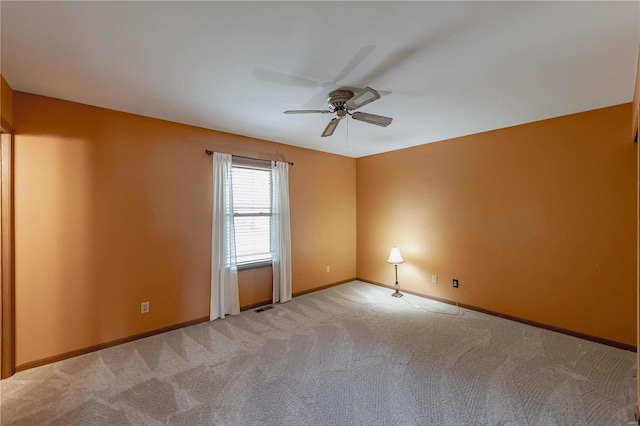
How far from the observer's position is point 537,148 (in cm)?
329

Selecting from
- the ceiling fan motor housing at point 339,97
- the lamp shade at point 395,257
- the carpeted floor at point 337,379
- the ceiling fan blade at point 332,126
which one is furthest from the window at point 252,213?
the lamp shade at point 395,257

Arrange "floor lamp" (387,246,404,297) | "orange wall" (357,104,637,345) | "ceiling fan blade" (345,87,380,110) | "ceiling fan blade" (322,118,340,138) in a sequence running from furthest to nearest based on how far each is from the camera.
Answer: "floor lamp" (387,246,404,297) < "orange wall" (357,104,637,345) < "ceiling fan blade" (322,118,340,138) < "ceiling fan blade" (345,87,380,110)

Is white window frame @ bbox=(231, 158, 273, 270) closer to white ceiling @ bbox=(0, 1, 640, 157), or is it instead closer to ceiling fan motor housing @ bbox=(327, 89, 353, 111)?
white ceiling @ bbox=(0, 1, 640, 157)

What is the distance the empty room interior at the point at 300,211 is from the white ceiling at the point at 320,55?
19 mm

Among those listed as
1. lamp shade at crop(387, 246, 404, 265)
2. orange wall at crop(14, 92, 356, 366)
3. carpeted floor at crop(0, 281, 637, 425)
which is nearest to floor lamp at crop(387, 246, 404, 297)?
lamp shade at crop(387, 246, 404, 265)

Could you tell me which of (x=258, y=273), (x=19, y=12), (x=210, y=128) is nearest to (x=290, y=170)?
(x=210, y=128)

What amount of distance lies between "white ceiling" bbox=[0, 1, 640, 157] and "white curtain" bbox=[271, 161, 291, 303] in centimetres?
129

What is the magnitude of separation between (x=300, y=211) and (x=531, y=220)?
3.20 metres

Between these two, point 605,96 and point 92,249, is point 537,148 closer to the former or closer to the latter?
point 605,96

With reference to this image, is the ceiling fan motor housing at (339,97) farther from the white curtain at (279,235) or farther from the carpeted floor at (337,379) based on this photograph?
the carpeted floor at (337,379)

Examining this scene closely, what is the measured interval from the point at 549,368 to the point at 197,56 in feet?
12.7

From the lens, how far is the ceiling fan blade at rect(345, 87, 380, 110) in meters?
1.93

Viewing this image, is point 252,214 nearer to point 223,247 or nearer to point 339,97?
point 223,247

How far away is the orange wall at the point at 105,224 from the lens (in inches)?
99.0
